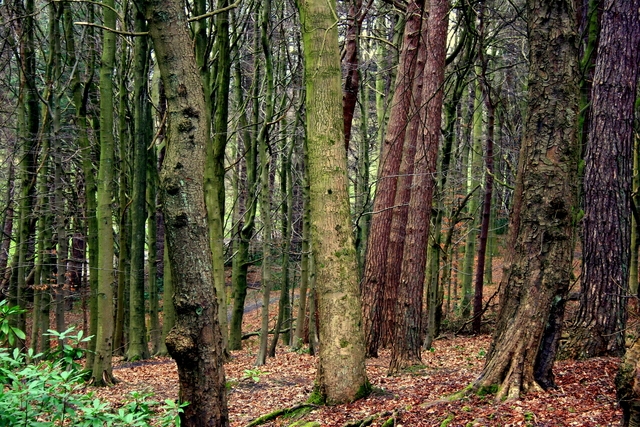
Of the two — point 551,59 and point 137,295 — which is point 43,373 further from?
point 137,295

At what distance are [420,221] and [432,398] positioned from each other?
357 centimetres

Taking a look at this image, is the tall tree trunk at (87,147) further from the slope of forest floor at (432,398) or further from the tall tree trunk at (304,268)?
the tall tree trunk at (304,268)

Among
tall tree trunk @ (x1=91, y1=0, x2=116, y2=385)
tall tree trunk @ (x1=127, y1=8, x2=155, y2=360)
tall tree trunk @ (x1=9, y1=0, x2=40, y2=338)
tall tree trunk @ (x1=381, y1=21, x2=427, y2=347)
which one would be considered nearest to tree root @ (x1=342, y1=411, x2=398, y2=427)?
tall tree trunk @ (x1=381, y1=21, x2=427, y2=347)

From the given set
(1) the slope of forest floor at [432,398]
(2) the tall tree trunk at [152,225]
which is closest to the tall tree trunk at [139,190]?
(2) the tall tree trunk at [152,225]

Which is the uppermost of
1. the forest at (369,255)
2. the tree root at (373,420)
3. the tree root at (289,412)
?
the forest at (369,255)

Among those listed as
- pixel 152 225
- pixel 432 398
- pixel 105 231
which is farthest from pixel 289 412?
pixel 152 225

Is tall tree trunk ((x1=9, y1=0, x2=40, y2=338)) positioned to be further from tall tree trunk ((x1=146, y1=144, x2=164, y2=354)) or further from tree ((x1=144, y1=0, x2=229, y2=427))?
tree ((x1=144, y1=0, x2=229, y2=427))

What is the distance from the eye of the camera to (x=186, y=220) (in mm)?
4070

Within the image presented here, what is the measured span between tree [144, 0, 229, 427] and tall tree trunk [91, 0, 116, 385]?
181 inches

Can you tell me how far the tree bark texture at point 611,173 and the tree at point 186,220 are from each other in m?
4.53

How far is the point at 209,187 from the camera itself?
9367mm

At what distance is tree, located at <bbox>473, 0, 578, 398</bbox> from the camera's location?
4.33m

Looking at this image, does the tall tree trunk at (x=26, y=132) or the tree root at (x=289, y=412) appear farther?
the tall tree trunk at (x=26, y=132)

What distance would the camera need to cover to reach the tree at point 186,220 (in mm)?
4055
